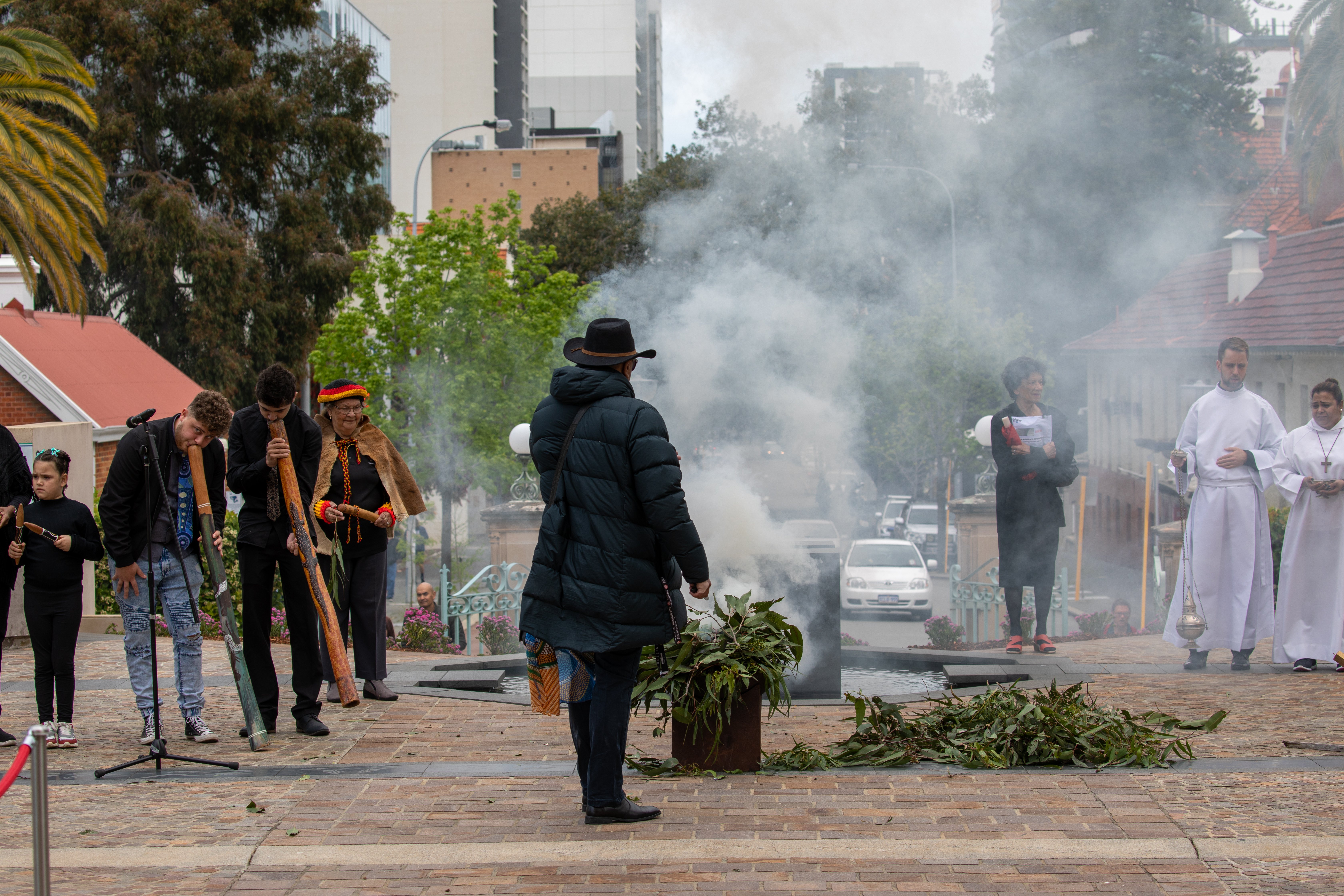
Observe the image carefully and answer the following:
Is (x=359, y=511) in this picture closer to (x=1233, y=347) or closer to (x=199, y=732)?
(x=199, y=732)

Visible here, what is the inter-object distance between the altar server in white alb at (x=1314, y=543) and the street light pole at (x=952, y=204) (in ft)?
37.1

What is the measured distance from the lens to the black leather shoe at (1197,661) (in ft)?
22.7

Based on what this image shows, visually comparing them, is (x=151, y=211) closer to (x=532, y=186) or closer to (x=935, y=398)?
(x=935, y=398)

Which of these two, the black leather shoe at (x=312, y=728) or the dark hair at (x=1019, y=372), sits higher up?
the dark hair at (x=1019, y=372)

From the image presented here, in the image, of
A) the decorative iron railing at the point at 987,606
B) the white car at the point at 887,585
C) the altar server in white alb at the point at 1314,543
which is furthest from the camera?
→ the white car at the point at 887,585

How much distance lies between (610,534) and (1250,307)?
1843 cm

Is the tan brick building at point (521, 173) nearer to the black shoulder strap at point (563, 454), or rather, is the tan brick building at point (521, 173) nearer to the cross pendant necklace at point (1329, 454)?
the cross pendant necklace at point (1329, 454)

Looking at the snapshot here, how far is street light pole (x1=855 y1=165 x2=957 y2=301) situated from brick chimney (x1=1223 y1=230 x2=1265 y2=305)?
4580 mm

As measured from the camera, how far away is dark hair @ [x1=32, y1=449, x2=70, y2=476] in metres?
5.68

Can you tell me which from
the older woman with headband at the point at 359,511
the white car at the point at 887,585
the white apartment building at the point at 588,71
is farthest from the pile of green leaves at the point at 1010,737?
the white apartment building at the point at 588,71

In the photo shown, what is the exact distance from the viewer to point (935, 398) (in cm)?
2462

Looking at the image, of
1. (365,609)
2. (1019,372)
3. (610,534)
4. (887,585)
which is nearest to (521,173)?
(887,585)

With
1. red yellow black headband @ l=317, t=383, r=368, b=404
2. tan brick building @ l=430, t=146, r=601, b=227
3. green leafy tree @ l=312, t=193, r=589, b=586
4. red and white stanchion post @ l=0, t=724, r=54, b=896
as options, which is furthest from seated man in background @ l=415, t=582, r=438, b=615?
tan brick building @ l=430, t=146, r=601, b=227

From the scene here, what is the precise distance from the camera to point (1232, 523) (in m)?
6.96
